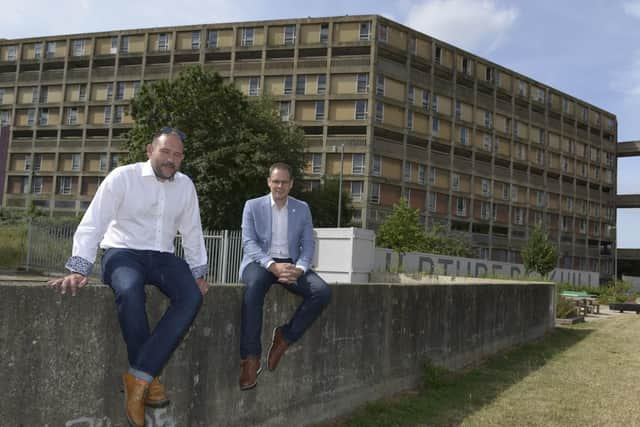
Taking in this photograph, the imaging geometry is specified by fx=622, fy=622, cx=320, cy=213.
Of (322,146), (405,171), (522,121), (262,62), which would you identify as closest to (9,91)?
(262,62)

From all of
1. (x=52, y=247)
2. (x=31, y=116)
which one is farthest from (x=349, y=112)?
(x=52, y=247)

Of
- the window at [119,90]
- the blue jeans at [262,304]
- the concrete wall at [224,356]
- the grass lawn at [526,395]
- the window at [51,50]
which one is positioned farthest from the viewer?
the window at [51,50]

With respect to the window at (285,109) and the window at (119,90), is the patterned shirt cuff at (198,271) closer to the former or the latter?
the window at (285,109)

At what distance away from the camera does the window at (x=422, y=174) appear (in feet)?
186

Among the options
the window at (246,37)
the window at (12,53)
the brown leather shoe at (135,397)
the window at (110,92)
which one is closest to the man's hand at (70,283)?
the brown leather shoe at (135,397)

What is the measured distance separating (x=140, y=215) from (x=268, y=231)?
1.38 meters

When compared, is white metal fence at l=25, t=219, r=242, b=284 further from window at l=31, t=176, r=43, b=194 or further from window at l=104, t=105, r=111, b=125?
window at l=31, t=176, r=43, b=194

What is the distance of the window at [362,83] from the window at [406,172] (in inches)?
296

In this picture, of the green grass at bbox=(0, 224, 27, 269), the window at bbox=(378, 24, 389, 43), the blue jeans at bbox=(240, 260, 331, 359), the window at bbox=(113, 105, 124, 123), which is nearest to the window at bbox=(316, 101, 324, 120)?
the window at bbox=(378, 24, 389, 43)

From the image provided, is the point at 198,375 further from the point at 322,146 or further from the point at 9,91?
the point at 9,91

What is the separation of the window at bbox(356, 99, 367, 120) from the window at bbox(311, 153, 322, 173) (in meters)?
4.62

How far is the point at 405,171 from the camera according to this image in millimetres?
54781

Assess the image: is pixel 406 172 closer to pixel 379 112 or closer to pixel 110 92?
pixel 379 112

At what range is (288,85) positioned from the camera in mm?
53875
